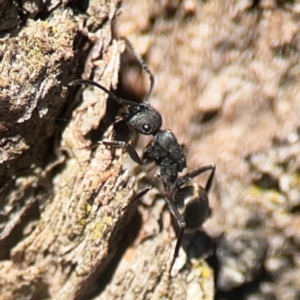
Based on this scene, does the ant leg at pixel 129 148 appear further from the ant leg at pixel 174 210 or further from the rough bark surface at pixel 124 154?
the ant leg at pixel 174 210

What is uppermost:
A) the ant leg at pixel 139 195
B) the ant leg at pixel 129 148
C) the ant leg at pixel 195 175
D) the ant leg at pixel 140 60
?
the ant leg at pixel 140 60

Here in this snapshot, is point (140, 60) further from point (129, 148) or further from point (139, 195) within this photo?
point (139, 195)

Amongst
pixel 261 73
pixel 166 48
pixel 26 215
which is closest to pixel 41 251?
pixel 26 215

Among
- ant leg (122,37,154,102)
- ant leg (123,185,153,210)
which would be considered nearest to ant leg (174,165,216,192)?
ant leg (123,185,153,210)

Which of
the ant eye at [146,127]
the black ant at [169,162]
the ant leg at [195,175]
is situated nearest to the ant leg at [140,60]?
the black ant at [169,162]

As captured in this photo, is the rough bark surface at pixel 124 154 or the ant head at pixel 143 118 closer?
the rough bark surface at pixel 124 154

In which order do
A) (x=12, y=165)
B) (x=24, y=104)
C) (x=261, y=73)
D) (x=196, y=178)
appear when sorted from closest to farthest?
(x=24, y=104), (x=12, y=165), (x=261, y=73), (x=196, y=178)

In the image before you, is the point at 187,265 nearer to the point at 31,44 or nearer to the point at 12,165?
the point at 12,165

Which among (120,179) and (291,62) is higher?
(291,62)
